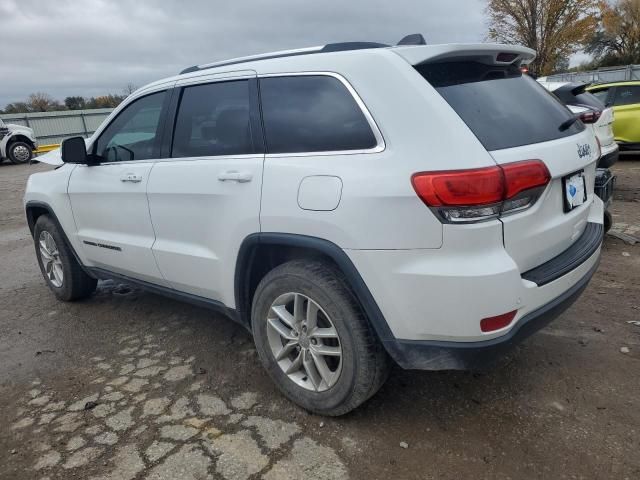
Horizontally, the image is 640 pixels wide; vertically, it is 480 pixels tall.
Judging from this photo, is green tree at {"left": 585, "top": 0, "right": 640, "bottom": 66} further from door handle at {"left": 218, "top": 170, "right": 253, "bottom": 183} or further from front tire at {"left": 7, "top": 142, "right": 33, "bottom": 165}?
door handle at {"left": 218, "top": 170, "right": 253, "bottom": 183}

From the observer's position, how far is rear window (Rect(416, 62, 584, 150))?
2.37m

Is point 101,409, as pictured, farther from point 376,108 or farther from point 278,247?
point 376,108

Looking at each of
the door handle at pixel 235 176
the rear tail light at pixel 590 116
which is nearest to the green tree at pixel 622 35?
the rear tail light at pixel 590 116

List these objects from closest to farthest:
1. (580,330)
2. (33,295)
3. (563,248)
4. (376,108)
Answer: (376,108) → (563,248) → (580,330) → (33,295)

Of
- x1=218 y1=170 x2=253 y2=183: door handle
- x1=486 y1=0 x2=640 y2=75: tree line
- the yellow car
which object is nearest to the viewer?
x1=218 y1=170 x2=253 y2=183: door handle

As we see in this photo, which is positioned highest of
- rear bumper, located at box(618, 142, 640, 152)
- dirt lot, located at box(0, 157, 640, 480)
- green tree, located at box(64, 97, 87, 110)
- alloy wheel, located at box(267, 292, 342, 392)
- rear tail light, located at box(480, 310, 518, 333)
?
green tree, located at box(64, 97, 87, 110)

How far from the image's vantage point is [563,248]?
2.66 m

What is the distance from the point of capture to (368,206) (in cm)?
230

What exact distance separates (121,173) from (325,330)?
1953mm

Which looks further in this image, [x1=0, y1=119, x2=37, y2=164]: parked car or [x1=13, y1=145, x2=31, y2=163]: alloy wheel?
[x1=13, y1=145, x2=31, y2=163]: alloy wheel

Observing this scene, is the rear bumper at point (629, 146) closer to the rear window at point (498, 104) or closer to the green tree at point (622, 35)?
the rear window at point (498, 104)

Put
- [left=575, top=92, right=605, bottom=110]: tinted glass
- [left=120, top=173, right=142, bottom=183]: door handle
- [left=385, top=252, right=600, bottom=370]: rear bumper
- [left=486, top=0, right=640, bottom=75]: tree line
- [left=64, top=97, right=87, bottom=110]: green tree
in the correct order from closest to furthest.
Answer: [left=385, top=252, right=600, bottom=370]: rear bumper < [left=120, top=173, right=142, bottom=183]: door handle < [left=575, top=92, right=605, bottom=110]: tinted glass < [left=486, top=0, right=640, bottom=75]: tree line < [left=64, top=97, right=87, bottom=110]: green tree

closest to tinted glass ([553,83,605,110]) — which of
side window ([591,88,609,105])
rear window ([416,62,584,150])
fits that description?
rear window ([416,62,584,150])

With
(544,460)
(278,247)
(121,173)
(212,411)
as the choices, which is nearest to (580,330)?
(544,460)
